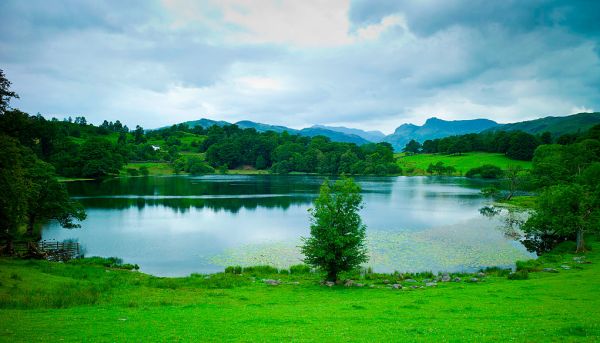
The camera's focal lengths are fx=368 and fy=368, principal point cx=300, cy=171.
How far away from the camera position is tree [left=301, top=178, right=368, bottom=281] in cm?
2986

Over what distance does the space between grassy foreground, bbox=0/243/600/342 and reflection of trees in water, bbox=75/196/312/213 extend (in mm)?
44762

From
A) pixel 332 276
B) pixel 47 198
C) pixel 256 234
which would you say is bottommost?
pixel 256 234

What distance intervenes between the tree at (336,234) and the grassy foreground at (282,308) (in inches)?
78.7

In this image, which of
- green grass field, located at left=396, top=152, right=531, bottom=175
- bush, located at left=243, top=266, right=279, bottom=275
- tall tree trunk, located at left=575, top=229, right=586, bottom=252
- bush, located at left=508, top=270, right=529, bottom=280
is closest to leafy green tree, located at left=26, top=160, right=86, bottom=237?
bush, located at left=243, top=266, right=279, bottom=275

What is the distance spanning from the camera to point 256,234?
53.2m

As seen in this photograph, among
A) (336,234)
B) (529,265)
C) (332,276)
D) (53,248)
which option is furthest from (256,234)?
(529,265)

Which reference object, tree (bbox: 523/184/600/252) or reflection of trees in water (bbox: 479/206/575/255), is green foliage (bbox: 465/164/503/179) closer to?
reflection of trees in water (bbox: 479/206/575/255)

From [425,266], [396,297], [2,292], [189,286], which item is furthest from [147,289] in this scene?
[425,266]

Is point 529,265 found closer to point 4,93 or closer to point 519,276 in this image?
point 519,276

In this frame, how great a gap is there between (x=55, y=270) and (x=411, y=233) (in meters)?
43.2

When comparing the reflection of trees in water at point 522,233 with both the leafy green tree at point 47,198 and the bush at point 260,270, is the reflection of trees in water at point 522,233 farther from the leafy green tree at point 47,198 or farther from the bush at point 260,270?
the leafy green tree at point 47,198

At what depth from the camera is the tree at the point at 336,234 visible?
29859mm

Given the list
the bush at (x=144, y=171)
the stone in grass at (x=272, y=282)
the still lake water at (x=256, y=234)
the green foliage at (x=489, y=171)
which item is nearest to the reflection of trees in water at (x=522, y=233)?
the still lake water at (x=256, y=234)

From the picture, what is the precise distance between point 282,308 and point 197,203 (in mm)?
64802
